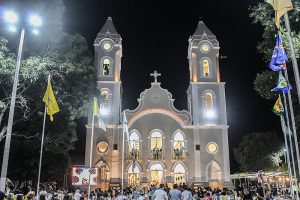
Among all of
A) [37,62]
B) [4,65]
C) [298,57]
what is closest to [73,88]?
[37,62]

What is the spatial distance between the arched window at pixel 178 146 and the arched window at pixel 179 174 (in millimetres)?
951

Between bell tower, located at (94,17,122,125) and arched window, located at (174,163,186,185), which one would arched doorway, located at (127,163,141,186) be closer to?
arched window, located at (174,163,186,185)

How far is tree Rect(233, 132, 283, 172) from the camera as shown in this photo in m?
48.0

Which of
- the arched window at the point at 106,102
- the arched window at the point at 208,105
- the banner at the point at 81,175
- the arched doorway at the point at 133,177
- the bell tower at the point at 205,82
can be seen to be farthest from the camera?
the arched window at the point at 208,105

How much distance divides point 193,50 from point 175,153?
12.3 m

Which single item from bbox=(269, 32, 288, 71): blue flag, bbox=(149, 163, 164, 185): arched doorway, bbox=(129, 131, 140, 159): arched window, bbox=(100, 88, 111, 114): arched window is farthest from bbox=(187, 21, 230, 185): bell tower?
bbox=(269, 32, 288, 71): blue flag

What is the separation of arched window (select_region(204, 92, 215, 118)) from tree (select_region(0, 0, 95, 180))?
63.0 feet

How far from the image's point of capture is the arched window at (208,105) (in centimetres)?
3878

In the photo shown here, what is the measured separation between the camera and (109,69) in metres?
40.1

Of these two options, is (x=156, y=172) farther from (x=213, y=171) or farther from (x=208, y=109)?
(x=208, y=109)

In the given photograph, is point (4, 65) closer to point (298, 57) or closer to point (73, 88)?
point (73, 88)

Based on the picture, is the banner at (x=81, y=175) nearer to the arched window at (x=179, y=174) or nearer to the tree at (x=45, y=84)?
the tree at (x=45, y=84)

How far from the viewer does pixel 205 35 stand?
41500 mm

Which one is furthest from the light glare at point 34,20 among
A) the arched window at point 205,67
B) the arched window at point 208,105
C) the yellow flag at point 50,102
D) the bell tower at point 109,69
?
the arched window at point 205,67
